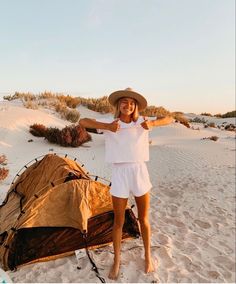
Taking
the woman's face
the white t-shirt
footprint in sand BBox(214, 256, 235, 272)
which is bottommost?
footprint in sand BBox(214, 256, 235, 272)

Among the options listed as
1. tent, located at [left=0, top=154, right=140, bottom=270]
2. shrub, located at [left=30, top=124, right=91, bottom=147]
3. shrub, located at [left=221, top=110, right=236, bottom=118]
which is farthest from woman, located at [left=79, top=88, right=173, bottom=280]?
shrub, located at [left=221, top=110, right=236, bottom=118]

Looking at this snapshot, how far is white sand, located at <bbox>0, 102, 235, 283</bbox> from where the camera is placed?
169 inches

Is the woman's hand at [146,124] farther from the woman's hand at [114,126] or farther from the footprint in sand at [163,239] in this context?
the footprint in sand at [163,239]

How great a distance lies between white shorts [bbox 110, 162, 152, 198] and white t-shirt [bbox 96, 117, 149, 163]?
0.30 feet

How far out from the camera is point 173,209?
705 centimetres

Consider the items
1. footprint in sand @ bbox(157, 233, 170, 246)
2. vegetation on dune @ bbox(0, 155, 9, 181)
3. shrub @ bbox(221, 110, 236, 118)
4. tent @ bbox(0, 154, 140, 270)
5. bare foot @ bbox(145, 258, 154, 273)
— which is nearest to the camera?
bare foot @ bbox(145, 258, 154, 273)

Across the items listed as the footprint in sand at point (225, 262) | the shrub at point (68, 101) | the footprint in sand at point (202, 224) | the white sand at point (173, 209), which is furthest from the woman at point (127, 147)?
the shrub at point (68, 101)

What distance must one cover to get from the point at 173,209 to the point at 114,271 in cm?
320

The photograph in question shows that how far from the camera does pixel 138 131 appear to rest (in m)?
3.90

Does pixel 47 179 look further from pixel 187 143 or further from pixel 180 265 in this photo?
pixel 187 143

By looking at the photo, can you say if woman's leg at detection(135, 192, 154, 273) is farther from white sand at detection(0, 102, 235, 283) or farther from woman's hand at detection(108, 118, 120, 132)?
woman's hand at detection(108, 118, 120, 132)

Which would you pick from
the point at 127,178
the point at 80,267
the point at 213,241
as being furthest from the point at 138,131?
the point at 213,241

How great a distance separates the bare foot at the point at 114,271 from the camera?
4.05m

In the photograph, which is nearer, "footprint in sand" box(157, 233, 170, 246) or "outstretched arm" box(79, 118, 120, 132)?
"outstretched arm" box(79, 118, 120, 132)
